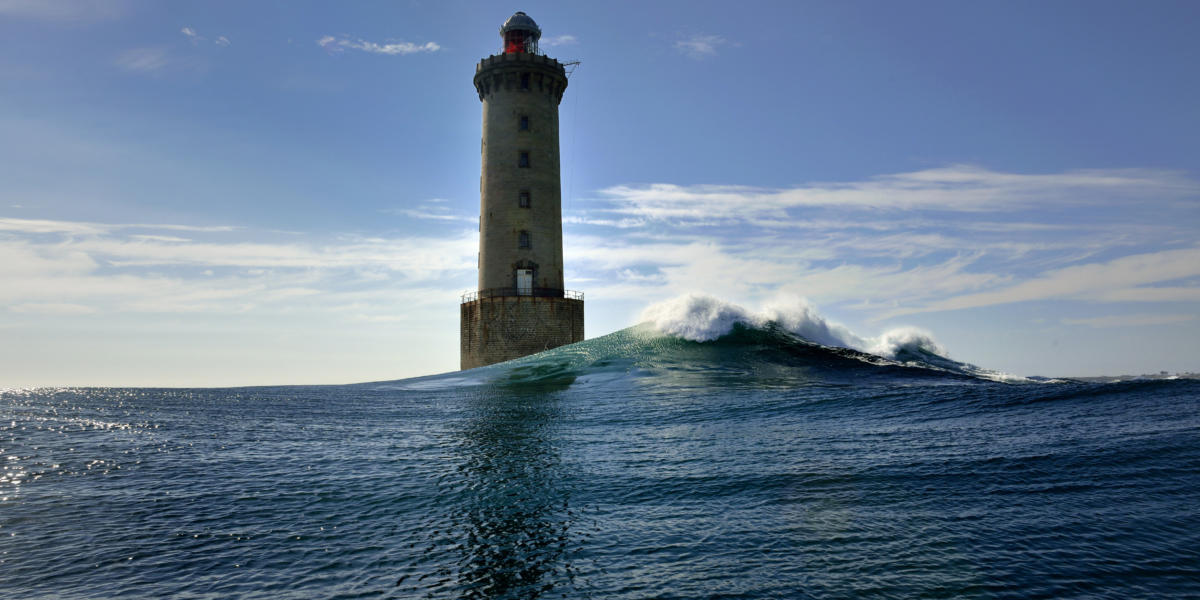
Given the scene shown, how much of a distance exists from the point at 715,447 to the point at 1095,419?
336 inches

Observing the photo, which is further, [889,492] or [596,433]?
[596,433]

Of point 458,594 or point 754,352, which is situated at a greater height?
point 754,352

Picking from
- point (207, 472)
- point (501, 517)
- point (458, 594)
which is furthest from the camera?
point (207, 472)

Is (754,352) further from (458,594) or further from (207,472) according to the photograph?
(458,594)

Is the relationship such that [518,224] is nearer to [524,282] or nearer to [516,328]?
[524,282]

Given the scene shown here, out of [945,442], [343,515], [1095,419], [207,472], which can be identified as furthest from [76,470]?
[1095,419]

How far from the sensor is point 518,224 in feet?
143

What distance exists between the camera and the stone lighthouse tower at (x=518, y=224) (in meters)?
42.7

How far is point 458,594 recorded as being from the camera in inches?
272

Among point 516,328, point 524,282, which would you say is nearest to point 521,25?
point 524,282

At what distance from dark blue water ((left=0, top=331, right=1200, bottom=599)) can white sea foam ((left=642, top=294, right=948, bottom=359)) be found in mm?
14830

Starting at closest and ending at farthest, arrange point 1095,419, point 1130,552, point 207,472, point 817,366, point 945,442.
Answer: point 1130,552, point 207,472, point 945,442, point 1095,419, point 817,366

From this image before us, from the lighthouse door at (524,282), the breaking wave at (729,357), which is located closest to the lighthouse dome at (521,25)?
the lighthouse door at (524,282)

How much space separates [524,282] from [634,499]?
1340 inches
